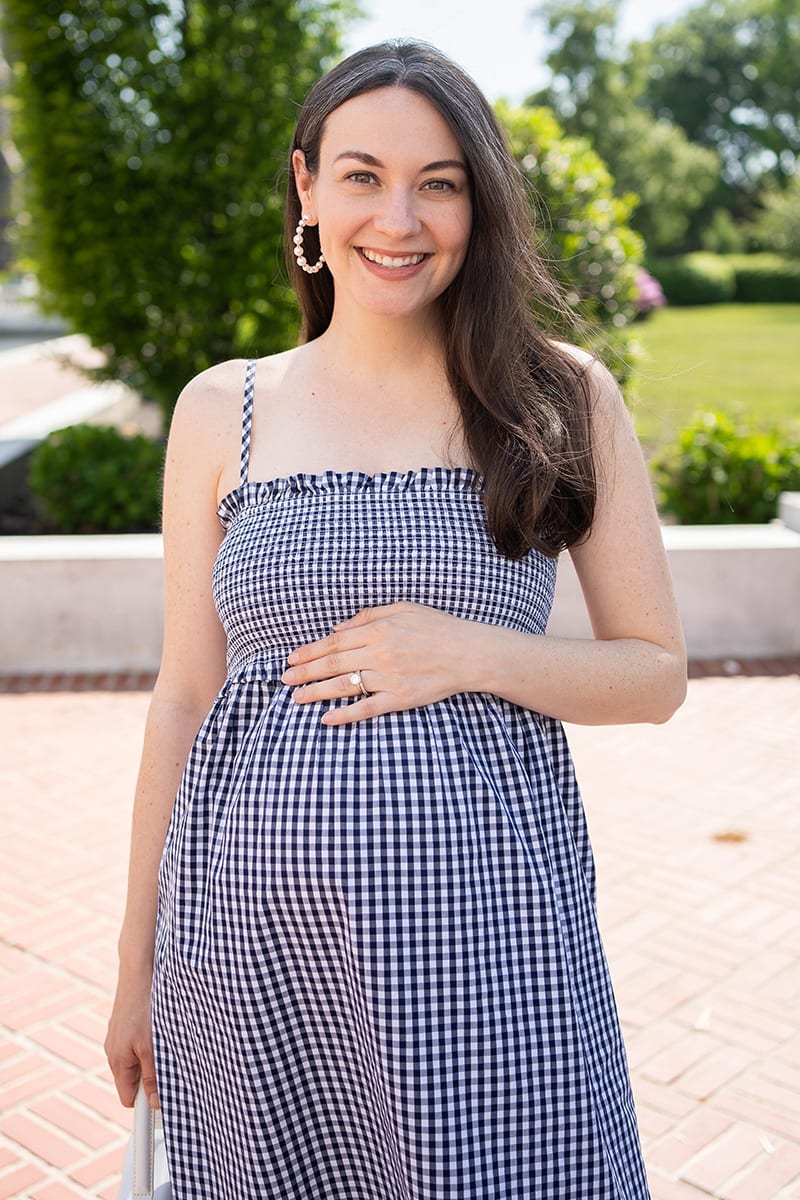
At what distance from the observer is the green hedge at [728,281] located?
3803cm

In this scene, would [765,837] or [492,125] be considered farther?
[765,837]

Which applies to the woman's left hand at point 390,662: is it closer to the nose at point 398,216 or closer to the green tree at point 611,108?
the nose at point 398,216

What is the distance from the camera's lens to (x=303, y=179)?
1988 mm

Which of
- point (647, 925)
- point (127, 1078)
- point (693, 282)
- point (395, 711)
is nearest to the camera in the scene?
point (395, 711)

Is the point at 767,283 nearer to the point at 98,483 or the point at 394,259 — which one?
the point at 98,483

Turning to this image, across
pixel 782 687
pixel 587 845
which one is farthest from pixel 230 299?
pixel 587 845

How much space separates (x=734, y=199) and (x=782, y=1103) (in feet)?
216

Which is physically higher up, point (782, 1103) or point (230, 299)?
point (230, 299)

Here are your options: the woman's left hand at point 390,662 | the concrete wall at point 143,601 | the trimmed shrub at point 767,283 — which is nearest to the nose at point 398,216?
the woman's left hand at point 390,662

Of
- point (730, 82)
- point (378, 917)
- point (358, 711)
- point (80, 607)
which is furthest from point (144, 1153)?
point (730, 82)

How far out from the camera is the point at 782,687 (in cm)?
621

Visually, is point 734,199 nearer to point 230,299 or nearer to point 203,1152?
point 230,299

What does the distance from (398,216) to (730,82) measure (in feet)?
252

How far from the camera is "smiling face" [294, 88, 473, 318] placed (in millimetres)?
1763
